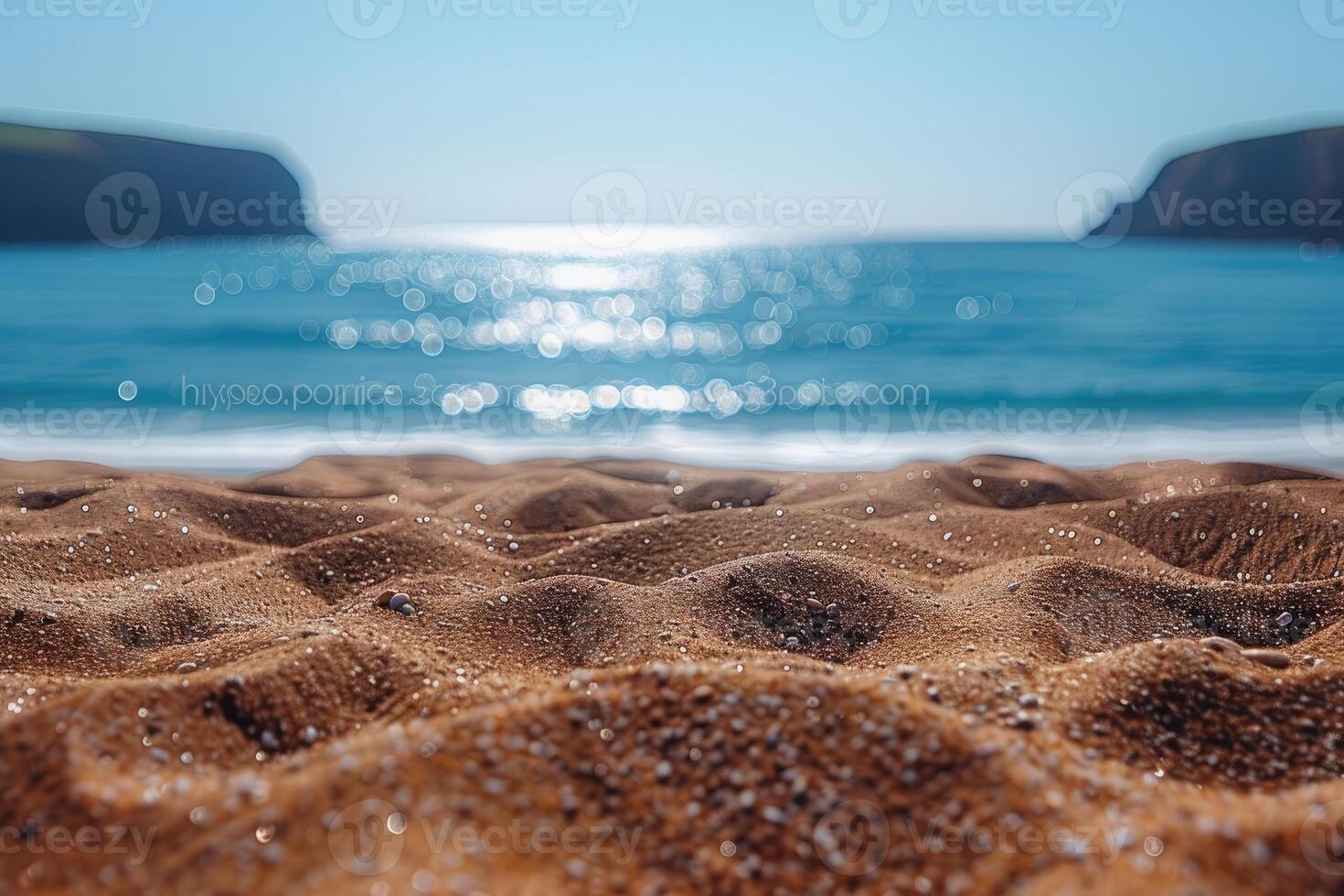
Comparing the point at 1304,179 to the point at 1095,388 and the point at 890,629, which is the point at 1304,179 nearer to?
the point at 1095,388

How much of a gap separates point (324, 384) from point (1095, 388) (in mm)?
11676

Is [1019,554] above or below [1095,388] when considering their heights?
above

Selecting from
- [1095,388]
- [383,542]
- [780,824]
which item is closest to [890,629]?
[780,824]

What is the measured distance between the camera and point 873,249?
62906 mm
